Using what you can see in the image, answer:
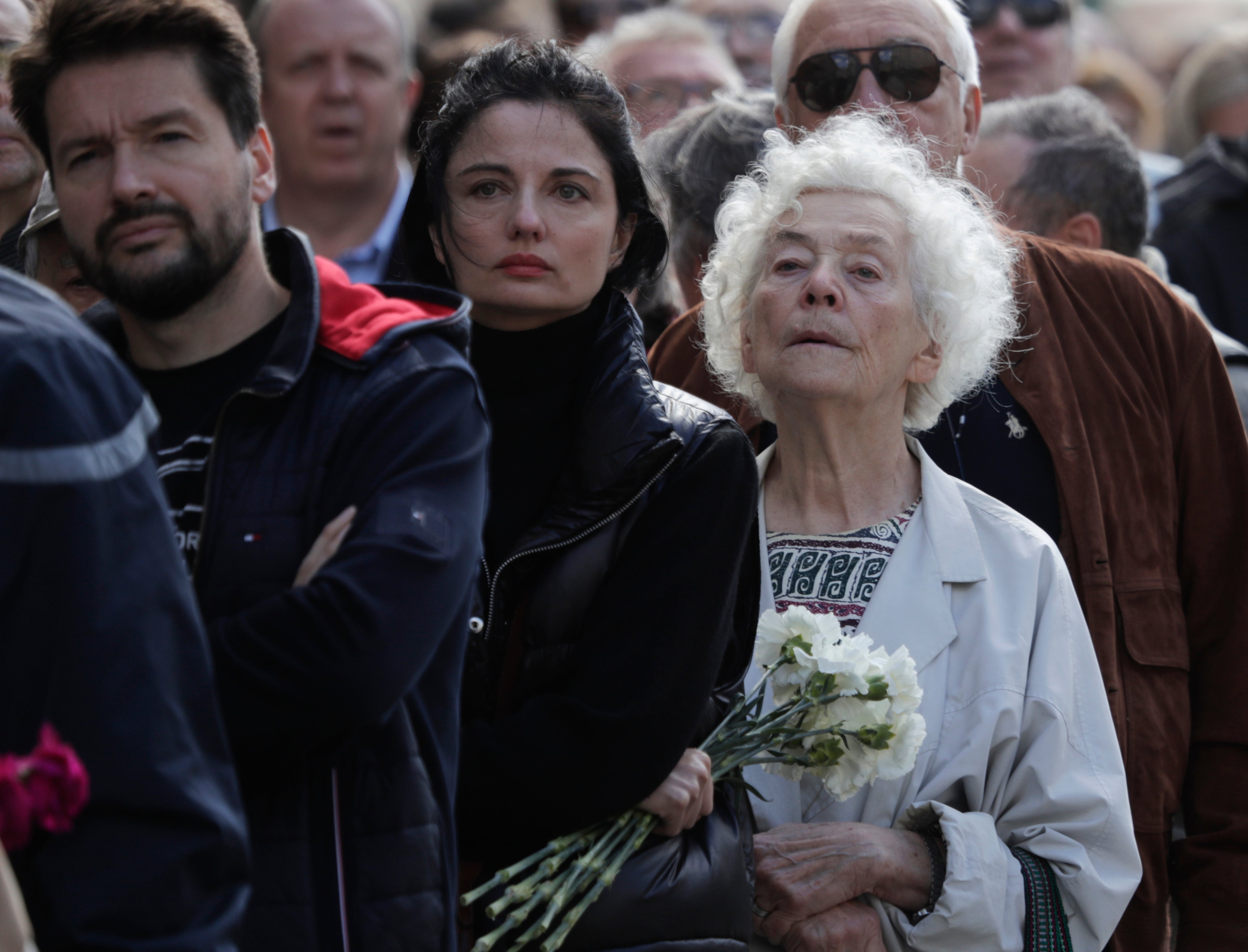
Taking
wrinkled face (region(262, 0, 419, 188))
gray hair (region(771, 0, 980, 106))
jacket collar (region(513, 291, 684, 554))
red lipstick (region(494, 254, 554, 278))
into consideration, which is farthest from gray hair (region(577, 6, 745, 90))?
jacket collar (region(513, 291, 684, 554))

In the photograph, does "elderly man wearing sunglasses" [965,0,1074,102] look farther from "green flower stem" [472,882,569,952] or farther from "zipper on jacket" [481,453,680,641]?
"green flower stem" [472,882,569,952]

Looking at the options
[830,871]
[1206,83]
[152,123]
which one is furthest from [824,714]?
[1206,83]

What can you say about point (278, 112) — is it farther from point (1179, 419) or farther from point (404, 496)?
point (404, 496)

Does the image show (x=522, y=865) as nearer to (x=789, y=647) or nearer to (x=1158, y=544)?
(x=789, y=647)

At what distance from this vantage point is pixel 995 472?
136 inches

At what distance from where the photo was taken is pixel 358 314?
2.27m

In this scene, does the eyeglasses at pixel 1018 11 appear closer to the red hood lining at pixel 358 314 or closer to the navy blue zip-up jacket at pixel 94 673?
the red hood lining at pixel 358 314

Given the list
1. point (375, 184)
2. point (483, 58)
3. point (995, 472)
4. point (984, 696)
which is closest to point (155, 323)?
point (483, 58)

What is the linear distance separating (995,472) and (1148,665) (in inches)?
20.5

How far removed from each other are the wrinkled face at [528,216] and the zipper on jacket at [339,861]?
1.09 metres

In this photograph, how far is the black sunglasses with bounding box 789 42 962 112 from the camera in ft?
12.5

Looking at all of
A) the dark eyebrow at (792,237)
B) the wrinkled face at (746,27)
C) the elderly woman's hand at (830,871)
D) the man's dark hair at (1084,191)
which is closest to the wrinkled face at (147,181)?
the dark eyebrow at (792,237)

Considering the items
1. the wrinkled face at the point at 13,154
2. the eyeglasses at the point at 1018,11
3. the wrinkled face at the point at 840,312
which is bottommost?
the wrinkled face at the point at 840,312

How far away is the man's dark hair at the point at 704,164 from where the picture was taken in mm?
4250
